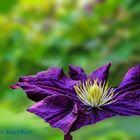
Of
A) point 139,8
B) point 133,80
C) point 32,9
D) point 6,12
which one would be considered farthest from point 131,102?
point 32,9

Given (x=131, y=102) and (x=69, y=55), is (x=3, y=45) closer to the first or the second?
(x=69, y=55)

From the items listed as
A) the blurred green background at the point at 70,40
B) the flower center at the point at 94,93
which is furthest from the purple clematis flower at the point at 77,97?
the blurred green background at the point at 70,40

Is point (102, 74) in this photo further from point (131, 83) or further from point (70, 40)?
point (70, 40)

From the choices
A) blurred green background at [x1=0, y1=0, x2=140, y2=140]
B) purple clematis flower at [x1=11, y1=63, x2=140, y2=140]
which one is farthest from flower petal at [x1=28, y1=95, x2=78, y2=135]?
blurred green background at [x1=0, y1=0, x2=140, y2=140]

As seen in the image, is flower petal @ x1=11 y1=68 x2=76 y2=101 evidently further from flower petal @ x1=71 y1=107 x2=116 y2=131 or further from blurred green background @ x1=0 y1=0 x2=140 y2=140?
blurred green background @ x1=0 y1=0 x2=140 y2=140

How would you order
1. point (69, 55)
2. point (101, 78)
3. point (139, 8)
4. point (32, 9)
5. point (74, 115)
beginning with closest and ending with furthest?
point (74, 115)
point (101, 78)
point (139, 8)
point (69, 55)
point (32, 9)

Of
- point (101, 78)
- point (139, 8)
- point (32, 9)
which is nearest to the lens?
point (101, 78)

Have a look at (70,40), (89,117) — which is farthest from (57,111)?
(70,40)
